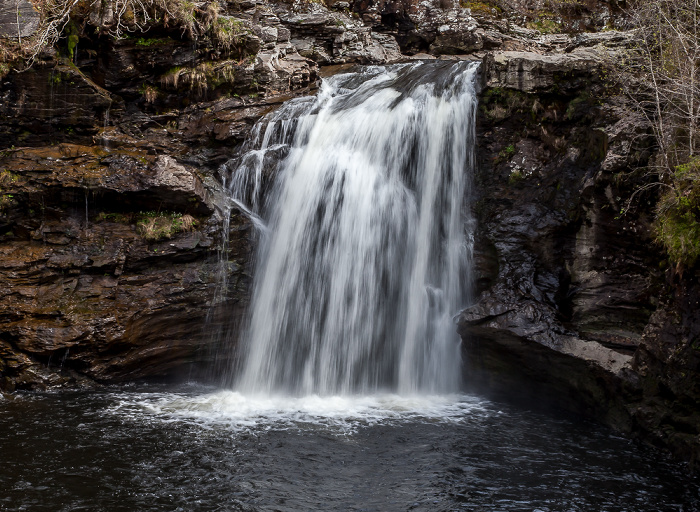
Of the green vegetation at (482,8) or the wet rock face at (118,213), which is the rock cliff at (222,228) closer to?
the wet rock face at (118,213)

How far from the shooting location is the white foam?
24.7ft

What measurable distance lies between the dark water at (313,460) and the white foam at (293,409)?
4 centimetres

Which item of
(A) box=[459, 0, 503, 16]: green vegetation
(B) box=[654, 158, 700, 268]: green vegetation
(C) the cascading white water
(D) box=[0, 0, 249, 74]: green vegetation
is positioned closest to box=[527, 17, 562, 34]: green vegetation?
(A) box=[459, 0, 503, 16]: green vegetation

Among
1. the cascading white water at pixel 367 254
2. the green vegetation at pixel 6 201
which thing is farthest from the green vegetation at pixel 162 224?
the green vegetation at pixel 6 201

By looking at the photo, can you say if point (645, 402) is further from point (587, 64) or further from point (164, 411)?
point (164, 411)

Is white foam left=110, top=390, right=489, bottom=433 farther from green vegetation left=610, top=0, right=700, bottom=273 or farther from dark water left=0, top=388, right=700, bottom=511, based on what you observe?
green vegetation left=610, top=0, right=700, bottom=273

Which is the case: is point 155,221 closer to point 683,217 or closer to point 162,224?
point 162,224

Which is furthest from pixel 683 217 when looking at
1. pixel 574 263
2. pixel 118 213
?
pixel 118 213

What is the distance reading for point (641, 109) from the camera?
7.73m

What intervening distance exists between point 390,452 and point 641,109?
5873mm

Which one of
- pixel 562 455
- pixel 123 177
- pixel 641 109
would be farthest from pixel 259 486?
pixel 641 109

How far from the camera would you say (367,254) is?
9617 mm

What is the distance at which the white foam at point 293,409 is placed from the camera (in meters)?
7.54

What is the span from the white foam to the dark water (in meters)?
0.04
